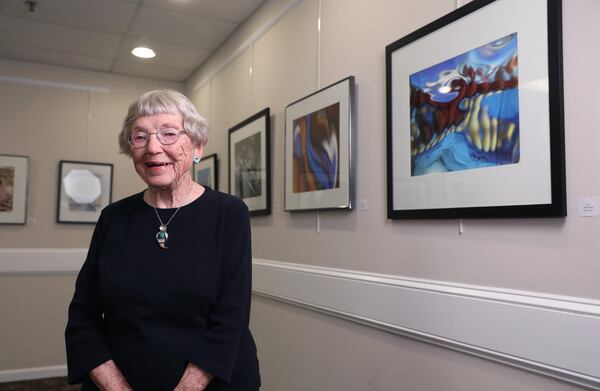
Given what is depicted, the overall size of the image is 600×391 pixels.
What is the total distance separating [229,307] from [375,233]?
1115mm

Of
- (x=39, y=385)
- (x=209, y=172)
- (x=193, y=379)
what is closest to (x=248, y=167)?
(x=209, y=172)

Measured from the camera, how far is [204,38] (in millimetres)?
4309

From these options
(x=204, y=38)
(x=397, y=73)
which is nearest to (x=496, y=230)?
(x=397, y=73)

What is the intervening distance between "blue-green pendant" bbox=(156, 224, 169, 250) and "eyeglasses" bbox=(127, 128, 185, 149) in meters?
0.25

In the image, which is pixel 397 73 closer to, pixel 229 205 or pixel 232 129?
pixel 229 205

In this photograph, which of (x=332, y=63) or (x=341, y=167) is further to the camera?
(x=332, y=63)

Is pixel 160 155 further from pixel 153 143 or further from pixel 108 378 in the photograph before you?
pixel 108 378

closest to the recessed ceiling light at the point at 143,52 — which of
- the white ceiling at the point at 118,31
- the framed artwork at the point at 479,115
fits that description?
the white ceiling at the point at 118,31

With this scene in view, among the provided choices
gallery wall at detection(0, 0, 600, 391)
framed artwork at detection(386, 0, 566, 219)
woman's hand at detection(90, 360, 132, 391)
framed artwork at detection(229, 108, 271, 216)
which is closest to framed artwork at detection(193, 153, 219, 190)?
gallery wall at detection(0, 0, 600, 391)

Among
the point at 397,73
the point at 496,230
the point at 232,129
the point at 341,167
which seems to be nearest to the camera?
the point at 496,230

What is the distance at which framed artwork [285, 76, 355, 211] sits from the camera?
8.25 ft

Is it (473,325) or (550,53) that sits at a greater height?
(550,53)

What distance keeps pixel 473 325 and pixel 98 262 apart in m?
1.27

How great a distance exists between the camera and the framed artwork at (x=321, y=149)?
99.0 inches
